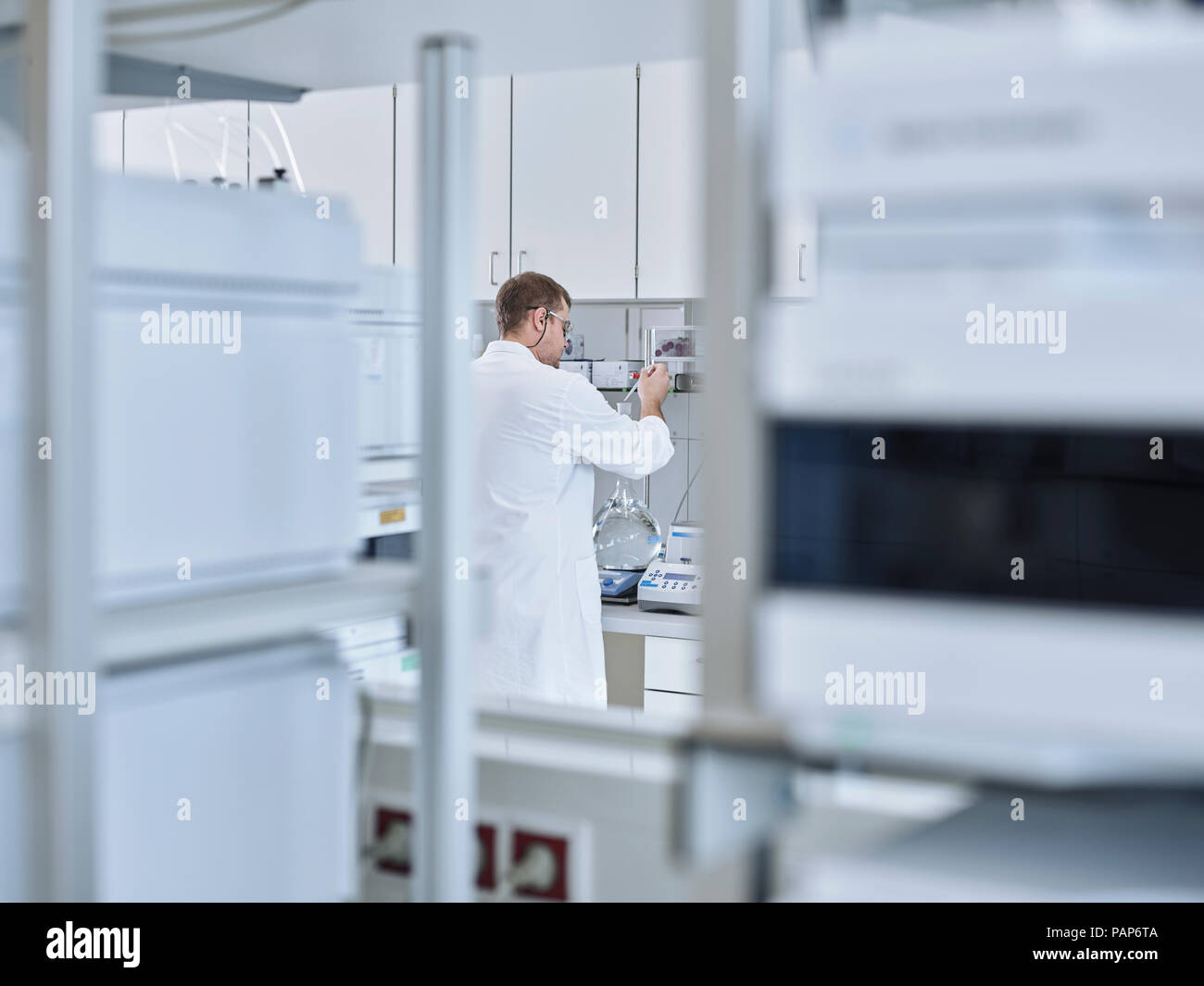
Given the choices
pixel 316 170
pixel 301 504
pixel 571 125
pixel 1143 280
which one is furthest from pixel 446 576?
pixel 316 170

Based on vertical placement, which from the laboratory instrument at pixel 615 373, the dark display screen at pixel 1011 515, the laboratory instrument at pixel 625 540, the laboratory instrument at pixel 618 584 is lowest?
the laboratory instrument at pixel 618 584

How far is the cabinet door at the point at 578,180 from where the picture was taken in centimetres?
339

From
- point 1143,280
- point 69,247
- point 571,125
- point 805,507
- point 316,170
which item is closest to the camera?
point 1143,280

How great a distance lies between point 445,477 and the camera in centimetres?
110

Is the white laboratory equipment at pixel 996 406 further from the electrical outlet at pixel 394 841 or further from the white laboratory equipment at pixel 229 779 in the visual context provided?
the electrical outlet at pixel 394 841

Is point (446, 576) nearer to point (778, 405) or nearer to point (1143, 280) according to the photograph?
point (778, 405)

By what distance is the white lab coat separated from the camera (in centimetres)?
255

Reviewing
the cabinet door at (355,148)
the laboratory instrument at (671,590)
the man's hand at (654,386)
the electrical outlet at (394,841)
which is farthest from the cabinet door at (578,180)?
the electrical outlet at (394,841)

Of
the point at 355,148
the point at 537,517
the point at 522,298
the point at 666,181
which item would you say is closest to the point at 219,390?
the point at 537,517

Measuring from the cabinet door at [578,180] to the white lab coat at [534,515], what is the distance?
92 cm

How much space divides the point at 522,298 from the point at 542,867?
1620mm

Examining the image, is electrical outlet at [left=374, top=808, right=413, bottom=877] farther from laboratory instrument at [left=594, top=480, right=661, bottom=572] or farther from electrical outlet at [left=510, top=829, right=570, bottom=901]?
laboratory instrument at [left=594, top=480, right=661, bottom=572]

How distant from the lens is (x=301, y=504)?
1096 millimetres
